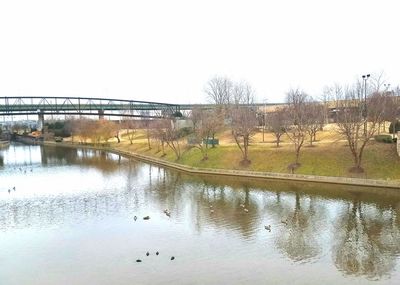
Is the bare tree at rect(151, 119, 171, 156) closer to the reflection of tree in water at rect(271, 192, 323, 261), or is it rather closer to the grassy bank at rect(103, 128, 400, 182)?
the grassy bank at rect(103, 128, 400, 182)

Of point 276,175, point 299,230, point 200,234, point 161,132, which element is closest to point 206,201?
point 200,234

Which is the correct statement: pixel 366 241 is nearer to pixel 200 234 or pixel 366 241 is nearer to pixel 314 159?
pixel 200 234

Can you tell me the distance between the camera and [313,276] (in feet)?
63.9

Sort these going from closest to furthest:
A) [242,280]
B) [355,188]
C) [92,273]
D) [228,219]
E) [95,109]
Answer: [242,280], [92,273], [228,219], [355,188], [95,109]

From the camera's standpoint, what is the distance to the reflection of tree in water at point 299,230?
22.9 m

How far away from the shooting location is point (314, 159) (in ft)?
151

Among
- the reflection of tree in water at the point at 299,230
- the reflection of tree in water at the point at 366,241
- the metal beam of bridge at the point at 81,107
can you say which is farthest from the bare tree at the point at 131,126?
the reflection of tree in water at the point at 366,241

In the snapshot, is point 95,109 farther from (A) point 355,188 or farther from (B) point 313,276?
(B) point 313,276

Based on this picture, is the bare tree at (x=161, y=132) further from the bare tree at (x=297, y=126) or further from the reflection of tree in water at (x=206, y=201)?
the bare tree at (x=297, y=126)

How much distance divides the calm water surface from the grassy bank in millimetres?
3290

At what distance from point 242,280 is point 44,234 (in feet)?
46.5

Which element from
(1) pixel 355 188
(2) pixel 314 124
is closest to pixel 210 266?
(1) pixel 355 188

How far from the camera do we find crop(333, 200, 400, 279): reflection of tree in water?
20.6m

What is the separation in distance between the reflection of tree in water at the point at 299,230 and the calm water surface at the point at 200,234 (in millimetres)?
70
